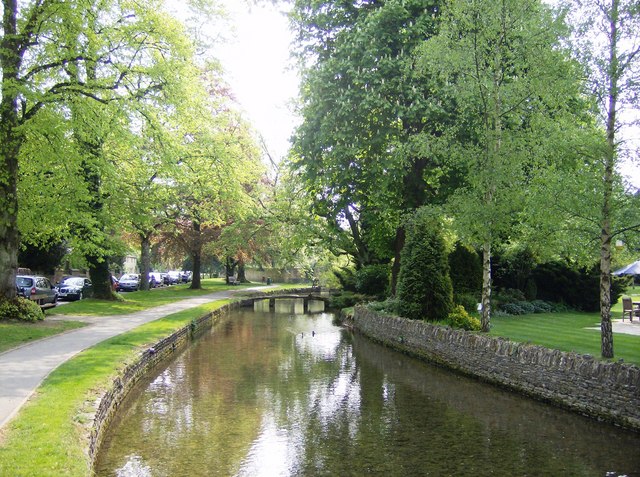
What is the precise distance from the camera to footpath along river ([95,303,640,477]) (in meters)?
8.74

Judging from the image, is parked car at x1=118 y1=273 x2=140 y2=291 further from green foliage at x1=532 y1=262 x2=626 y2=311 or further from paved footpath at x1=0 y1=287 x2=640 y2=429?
green foliage at x1=532 y1=262 x2=626 y2=311

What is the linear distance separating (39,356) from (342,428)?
7655 millimetres

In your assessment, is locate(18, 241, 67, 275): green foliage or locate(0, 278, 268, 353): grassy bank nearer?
locate(0, 278, 268, 353): grassy bank

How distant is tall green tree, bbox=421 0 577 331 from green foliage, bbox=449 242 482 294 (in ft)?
25.2

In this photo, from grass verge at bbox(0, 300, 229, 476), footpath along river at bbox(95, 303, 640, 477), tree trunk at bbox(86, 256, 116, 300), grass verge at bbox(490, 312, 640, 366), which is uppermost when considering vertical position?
tree trunk at bbox(86, 256, 116, 300)

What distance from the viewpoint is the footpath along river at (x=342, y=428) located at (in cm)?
874

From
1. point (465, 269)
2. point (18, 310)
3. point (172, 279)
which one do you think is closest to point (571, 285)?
point (465, 269)

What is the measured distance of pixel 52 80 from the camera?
21.0m

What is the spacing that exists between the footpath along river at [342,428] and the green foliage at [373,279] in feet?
48.2

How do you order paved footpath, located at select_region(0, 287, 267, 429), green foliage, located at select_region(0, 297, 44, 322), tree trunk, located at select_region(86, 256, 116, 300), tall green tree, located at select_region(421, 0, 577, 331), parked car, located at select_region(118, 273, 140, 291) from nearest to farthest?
1. paved footpath, located at select_region(0, 287, 267, 429)
2. tall green tree, located at select_region(421, 0, 577, 331)
3. green foliage, located at select_region(0, 297, 44, 322)
4. tree trunk, located at select_region(86, 256, 116, 300)
5. parked car, located at select_region(118, 273, 140, 291)

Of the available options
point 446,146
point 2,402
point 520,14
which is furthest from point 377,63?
point 2,402

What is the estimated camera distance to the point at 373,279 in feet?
106

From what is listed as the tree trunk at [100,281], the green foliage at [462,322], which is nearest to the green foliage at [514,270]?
the green foliage at [462,322]

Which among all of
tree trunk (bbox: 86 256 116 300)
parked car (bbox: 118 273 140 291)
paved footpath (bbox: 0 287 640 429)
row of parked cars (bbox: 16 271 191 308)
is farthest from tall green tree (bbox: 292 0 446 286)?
parked car (bbox: 118 273 140 291)
